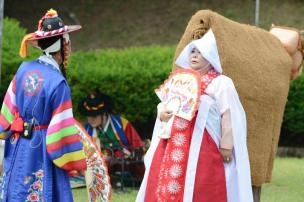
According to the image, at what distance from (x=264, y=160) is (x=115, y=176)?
284 cm

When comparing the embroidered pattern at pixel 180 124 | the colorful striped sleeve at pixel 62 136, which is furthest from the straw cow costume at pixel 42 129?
the embroidered pattern at pixel 180 124

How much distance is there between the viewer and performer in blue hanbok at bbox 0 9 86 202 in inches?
227

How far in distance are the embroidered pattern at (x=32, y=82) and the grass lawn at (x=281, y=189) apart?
3.11 meters

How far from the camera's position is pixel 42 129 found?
5.83 m

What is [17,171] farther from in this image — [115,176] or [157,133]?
[115,176]

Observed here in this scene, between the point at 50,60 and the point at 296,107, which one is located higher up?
the point at 50,60

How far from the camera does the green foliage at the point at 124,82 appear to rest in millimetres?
12234

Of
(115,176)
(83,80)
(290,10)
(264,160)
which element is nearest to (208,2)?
(290,10)

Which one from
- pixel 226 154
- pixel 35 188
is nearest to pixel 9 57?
pixel 35 188

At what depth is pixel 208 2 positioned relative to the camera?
22.0m

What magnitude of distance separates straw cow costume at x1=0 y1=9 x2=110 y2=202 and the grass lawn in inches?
115

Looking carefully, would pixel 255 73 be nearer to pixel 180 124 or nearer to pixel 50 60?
pixel 180 124

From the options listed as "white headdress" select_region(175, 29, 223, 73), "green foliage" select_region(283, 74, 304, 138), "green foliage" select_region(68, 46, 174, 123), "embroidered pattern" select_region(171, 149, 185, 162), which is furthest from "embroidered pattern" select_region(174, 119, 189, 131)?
"green foliage" select_region(283, 74, 304, 138)

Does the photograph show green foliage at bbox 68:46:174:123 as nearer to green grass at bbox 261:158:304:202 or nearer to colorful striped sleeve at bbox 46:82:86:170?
green grass at bbox 261:158:304:202
